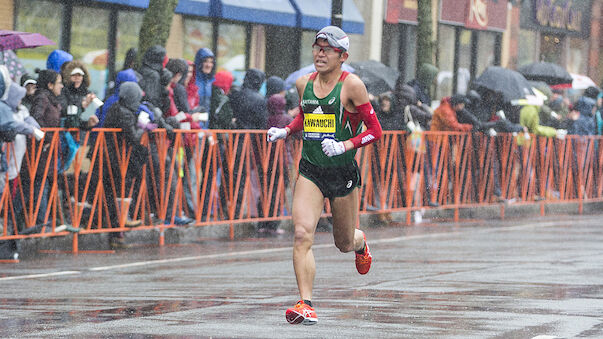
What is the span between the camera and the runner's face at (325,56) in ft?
29.5

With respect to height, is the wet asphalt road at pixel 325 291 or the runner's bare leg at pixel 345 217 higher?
the runner's bare leg at pixel 345 217

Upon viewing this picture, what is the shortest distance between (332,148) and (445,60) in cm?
2779

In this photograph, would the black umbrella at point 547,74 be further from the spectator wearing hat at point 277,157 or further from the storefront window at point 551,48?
the storefront window at point 551,48

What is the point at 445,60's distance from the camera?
36125mm

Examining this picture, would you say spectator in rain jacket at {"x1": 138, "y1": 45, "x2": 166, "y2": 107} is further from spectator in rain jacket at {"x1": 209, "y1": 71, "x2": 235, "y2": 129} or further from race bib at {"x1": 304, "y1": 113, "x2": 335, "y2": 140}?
race bib at {"x1": 304, "y1": 113, "x2": 335, "y2": 140}

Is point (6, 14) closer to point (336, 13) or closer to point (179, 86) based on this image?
point (179, 86)

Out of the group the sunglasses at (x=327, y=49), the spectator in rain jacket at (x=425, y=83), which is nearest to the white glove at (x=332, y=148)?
the sunglasses at (x=327, y=49)

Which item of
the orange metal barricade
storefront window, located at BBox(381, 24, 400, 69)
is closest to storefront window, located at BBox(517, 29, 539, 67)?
storefront window, located at BBox(381, 24, 400, 69)

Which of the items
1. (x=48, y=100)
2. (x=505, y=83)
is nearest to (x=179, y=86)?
(x=48, y=100)

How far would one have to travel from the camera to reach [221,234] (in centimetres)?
1683

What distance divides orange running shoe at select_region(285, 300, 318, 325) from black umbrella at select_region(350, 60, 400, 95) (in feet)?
37.4

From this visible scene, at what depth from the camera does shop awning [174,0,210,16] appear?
79.3ft

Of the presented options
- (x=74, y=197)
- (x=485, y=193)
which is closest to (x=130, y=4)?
(x=485, y=193)

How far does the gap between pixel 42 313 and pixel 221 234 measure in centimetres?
756
